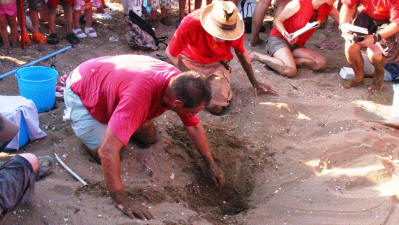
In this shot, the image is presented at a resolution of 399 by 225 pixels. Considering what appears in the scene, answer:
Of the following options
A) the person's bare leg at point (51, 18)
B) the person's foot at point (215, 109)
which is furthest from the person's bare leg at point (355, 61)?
the person's bare leg at point (51, 18)

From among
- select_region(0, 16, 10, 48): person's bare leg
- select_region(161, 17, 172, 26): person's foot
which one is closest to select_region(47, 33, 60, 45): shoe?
select_region(0, 16, 10, 48): person's bare leg

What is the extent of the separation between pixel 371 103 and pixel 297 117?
98 centimetres

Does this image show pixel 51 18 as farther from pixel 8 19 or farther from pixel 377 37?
pixel 377 37

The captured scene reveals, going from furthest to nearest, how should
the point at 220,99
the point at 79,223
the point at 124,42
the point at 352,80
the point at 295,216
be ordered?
the point at 124,42 < the point at 352,80 < the point at 220,99 < the point at 295,216 < the point at 79,223

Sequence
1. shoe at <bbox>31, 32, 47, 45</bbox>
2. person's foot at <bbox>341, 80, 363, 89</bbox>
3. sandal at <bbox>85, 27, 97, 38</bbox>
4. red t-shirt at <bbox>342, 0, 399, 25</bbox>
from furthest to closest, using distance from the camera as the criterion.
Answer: sandal at <bbox>85, 27, 97, 38</bbox> → shoe at <bbox>31, 32, 47, 45</bbox> → person's foot at <bbox>341, 80, 363, 89</bbox> → red t-shirt at <bbox>342, 0, 399, 25</bbox>

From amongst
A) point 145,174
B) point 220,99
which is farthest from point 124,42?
point 145,174

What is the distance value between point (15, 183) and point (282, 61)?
11.8ft

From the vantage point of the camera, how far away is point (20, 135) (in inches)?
117

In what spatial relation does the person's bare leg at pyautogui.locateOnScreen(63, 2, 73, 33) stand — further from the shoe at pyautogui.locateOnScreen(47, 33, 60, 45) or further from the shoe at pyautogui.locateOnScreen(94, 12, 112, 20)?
the shoe at pyautogui.locateOnScreen(94, 12, 112, 20)

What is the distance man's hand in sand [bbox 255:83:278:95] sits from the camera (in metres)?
4.14

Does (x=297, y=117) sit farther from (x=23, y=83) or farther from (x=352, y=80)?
(x=23, y=83)

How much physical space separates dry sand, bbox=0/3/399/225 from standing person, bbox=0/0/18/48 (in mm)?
258

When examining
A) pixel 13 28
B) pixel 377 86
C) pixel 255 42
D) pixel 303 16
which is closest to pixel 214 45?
pixel 303 16

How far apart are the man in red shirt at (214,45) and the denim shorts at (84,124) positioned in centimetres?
114
